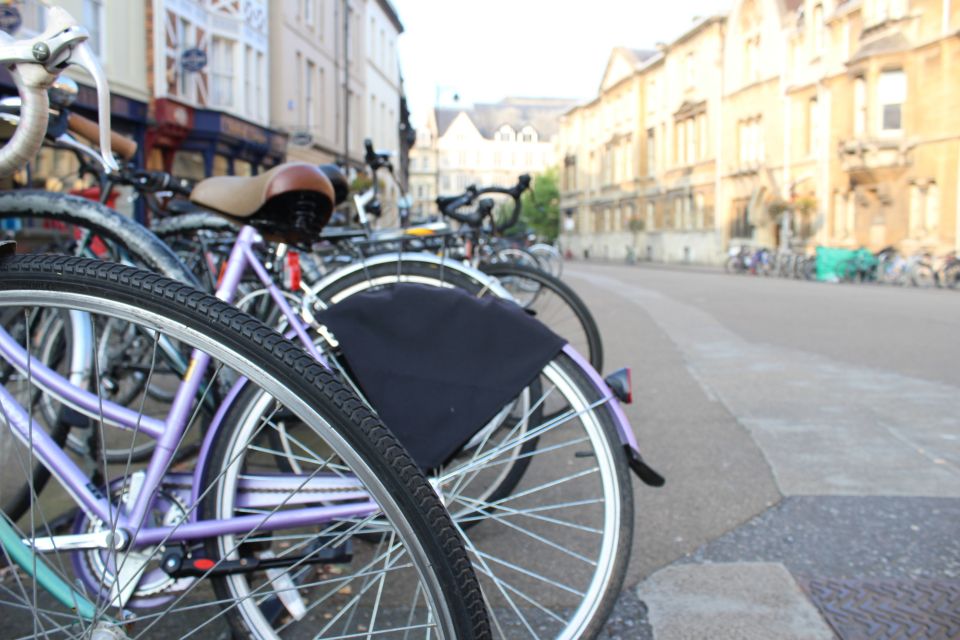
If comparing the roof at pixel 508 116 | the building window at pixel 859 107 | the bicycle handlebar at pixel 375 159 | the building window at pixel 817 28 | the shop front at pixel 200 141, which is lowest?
the bicycle handlebar at pixel 375 159

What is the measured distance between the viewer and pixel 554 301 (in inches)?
184

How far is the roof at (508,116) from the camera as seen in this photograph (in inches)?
4786

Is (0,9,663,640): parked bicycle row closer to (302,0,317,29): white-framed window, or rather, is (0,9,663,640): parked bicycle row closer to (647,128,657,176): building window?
(302,0,317,29): white-framed window

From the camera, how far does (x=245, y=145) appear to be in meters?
23.1

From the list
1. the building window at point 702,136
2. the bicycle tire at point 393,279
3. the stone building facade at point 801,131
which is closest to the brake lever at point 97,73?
the bicycle tire at point 393,279

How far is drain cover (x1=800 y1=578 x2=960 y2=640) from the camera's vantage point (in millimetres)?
2213

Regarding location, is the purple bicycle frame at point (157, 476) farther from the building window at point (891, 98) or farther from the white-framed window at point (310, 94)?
the building window at point (891, 98)

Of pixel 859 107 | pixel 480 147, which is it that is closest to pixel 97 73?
pixel 859 107

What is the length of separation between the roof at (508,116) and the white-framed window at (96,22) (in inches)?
4075

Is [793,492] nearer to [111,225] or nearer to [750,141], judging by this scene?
[111,225]

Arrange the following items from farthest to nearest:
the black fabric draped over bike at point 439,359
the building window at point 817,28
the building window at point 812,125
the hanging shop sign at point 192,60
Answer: the building window at point 812,125, the building window at point 817,28, the hanging shop sign at point 192,60, the black fabric draped over bike at point 439,359

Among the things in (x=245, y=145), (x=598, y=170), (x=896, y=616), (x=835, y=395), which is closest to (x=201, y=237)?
(x=896, y=616)

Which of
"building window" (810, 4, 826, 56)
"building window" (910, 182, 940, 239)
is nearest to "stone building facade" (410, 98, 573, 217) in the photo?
"building window" (810, 4, 826, 56)

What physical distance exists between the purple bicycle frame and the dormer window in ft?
402
